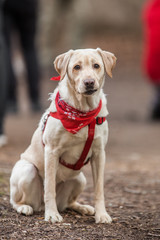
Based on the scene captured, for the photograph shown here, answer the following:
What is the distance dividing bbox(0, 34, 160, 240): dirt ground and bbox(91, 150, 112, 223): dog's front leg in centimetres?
7

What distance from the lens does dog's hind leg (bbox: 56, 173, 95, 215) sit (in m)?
3.73

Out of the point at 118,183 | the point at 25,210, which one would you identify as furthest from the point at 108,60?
the point at 118,183

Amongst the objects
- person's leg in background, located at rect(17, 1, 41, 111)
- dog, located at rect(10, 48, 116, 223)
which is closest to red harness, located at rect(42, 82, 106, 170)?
dog, located at rect(10, 48, 116, 223)

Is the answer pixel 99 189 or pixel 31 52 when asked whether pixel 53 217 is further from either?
pixel 31 52

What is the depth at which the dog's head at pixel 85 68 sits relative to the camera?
3201 mm

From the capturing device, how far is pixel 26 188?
353 centimetres

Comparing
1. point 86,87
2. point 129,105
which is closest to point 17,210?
point 86,87

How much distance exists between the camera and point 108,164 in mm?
5707

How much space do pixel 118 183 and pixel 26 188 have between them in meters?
1.55

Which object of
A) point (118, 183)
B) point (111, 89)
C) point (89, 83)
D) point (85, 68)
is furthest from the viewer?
point (111, 89)

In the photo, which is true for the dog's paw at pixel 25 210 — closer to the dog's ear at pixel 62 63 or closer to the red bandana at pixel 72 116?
the red bandana at pixel 72 116

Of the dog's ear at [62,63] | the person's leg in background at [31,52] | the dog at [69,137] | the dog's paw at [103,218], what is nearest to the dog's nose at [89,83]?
the dog at [69,137]

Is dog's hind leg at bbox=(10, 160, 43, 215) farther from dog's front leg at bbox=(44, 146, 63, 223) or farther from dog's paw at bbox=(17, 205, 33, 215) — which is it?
dog's front leg at bbox=(44, 146, 63, 223)

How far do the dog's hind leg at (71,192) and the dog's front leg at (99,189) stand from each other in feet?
0.76
